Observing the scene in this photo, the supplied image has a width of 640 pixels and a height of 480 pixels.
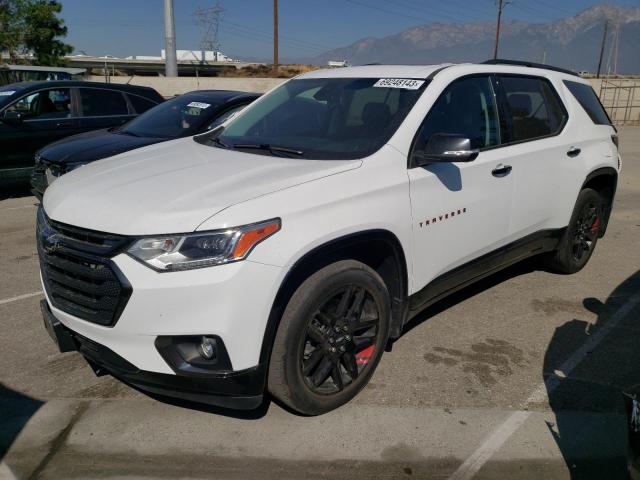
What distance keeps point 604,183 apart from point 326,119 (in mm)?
3124

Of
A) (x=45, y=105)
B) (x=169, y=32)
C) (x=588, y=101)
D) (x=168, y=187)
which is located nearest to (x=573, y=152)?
(x=588, y=101)

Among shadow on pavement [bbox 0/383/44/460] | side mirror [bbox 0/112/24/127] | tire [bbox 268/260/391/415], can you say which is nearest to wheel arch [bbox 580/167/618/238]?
tire [bbox 268/260/391/415]

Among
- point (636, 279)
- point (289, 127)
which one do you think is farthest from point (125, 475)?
point (636, 279)

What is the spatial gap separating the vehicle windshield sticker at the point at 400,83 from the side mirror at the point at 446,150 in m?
0.48

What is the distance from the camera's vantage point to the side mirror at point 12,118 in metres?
7.82

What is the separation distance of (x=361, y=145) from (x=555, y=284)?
2.85 meters

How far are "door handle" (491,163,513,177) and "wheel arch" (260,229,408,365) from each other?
3.45 feet

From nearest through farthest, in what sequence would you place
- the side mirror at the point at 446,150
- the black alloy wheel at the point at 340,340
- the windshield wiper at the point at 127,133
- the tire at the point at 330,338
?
the tire at the point at 330,338 → the black alloy wheel at the point at 340,340 → the side mirror at the point at 446,150 → the windshield wiper at the point at 127,133

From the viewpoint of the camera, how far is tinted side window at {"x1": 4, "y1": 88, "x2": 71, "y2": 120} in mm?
8227

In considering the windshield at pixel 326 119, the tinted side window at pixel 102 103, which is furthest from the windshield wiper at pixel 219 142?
the tinted side window at pixel 102 103

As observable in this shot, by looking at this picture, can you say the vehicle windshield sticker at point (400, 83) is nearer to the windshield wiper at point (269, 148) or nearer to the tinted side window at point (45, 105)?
the windshield wiper at point (269, 148)

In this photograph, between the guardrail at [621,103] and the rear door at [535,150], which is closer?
the rear door at [535,150]

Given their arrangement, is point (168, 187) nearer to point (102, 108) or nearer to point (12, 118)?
point (12, 118)

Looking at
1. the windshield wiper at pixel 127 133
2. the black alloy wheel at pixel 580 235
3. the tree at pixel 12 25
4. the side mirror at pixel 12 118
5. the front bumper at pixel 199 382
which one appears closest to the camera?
the front bumper at pixel 199 382
